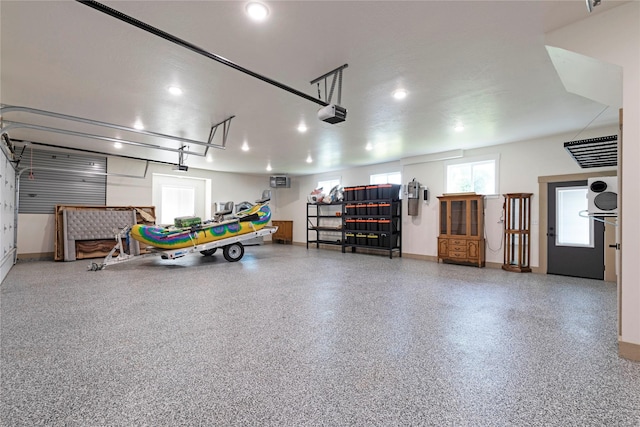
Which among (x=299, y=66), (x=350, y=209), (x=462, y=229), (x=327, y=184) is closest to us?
(x=299, y=66)

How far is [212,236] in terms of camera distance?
692cm

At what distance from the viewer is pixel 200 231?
675cm

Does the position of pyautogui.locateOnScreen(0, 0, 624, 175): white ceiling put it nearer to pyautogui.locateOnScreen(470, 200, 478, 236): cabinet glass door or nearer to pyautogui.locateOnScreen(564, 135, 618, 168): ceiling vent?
pyautogui.locateOnScreen(564, 135, 618, 168): ceiling vent

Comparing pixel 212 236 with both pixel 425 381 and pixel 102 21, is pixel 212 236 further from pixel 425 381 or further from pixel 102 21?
pixel 425 381

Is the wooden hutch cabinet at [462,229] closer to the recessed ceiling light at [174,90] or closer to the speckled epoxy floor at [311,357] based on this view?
the speckled epoxy floor at [311,357]

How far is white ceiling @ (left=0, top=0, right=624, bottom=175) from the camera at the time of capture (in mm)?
2334

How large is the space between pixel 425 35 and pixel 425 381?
2.85 meters

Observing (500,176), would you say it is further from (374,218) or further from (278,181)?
(278,181)

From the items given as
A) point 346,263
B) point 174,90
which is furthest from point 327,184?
point 174,90

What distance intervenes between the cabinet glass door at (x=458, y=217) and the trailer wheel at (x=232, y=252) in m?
5.41

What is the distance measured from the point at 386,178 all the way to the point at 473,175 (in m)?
2.56

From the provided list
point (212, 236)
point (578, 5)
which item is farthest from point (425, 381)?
point (212, 236)

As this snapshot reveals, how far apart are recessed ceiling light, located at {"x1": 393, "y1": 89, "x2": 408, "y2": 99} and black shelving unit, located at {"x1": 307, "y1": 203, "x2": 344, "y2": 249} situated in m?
5.90

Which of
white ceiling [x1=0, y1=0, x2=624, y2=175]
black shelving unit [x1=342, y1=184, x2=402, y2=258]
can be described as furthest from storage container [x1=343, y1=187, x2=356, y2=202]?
white ceiling [x1=0, y1=0, x2=624, y2=175]
